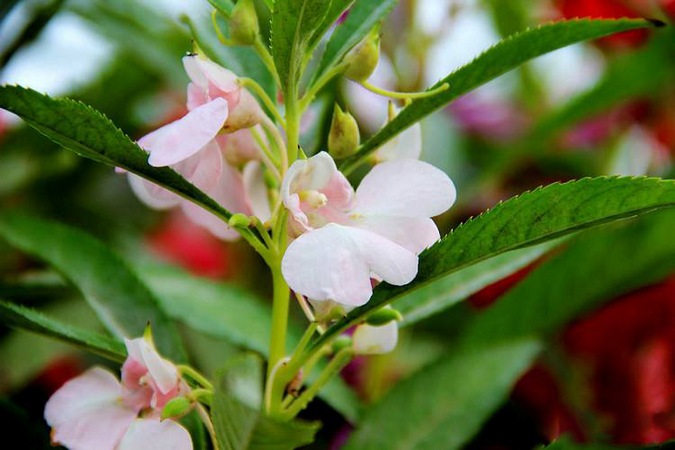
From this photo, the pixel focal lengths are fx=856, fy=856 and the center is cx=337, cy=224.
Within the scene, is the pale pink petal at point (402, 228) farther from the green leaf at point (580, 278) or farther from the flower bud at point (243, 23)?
Result: the green leaf at point (580, 278)

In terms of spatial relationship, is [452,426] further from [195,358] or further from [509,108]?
[509,108]

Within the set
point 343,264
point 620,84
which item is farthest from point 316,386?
point 620,84

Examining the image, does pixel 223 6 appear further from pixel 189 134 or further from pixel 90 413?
pixel 90 413

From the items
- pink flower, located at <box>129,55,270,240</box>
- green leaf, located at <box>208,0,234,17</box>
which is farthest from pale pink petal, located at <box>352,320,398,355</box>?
green leaf, located at <box>208,0,234,17</box>

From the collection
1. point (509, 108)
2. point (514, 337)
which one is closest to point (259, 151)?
point (514, 337)

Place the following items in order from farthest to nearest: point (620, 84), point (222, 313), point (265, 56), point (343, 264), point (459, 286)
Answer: point (620, 84) → point (222, 313) → point (459, 286) → point (265, 56) → point (343, 264)

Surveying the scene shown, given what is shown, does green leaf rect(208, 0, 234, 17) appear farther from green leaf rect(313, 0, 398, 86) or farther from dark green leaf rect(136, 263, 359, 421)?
dark green leaf rect(136, 263, 359, 421)

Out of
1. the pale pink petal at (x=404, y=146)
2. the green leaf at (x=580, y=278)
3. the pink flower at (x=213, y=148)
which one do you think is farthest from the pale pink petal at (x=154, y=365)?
the green leaf at (x=580, y=278)
